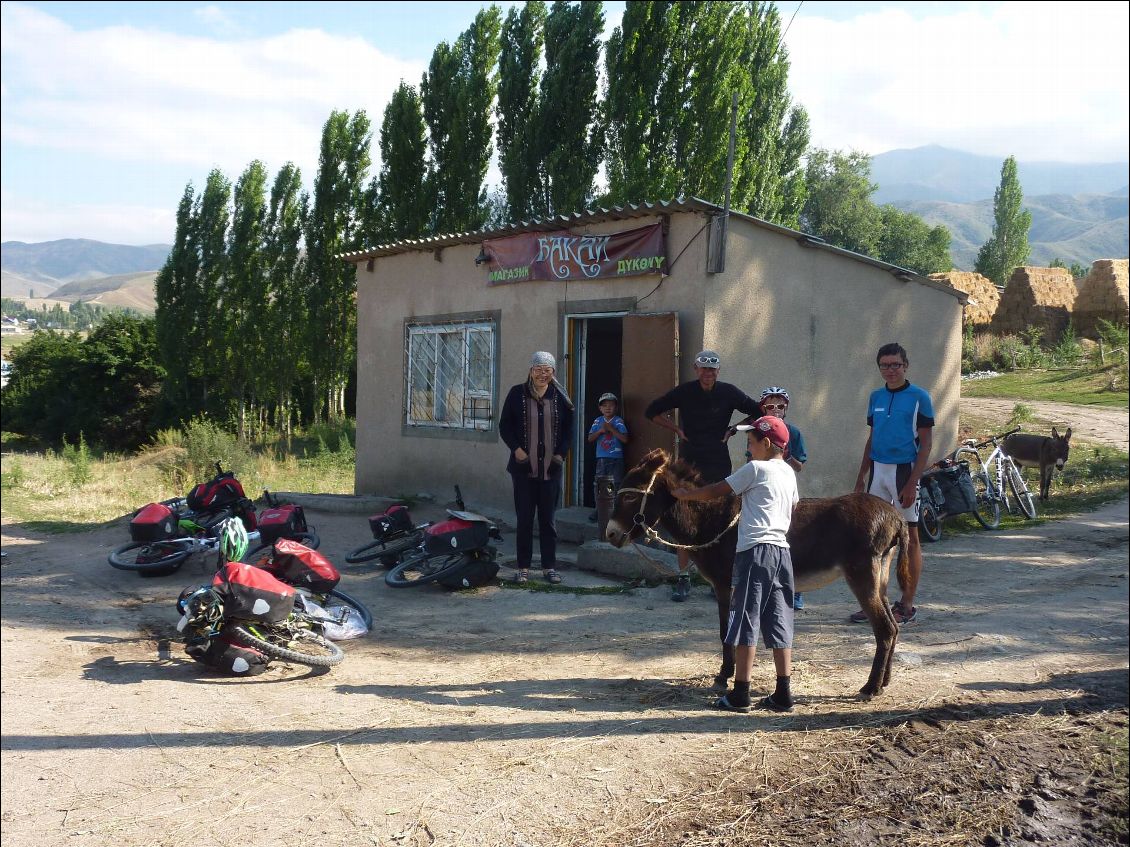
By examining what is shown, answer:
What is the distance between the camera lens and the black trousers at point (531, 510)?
7.69 metres

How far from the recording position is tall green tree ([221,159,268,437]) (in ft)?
92.4

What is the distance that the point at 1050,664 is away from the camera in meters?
5.46

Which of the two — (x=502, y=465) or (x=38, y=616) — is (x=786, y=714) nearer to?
(x=38, y=616)

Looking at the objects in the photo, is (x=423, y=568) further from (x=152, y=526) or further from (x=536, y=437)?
(x=152, y=526)

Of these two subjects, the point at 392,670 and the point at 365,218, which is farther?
the point at 365,218

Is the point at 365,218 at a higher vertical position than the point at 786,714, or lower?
higher

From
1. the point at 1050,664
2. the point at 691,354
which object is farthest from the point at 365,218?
the point at 1050,664

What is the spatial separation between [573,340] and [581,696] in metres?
6.01

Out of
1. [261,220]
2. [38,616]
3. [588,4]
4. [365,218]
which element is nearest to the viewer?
[38,616]

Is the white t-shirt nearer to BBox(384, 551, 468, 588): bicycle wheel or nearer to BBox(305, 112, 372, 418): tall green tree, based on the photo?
BBox(384, 551, 468, 588): bicycle wheel

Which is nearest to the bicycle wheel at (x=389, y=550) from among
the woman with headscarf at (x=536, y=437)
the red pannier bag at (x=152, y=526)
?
the woman with headscarf at (x=536, y=437)

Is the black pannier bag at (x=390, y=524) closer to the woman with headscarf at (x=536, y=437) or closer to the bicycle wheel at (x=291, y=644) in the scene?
the woman with headscarf at (x=536, y=437)

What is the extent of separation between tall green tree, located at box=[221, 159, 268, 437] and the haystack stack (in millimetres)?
22125

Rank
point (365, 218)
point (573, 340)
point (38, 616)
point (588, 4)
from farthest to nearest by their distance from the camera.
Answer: point (365, 218) → point (588, 4) → point (573, 340) → point (38, 616)
